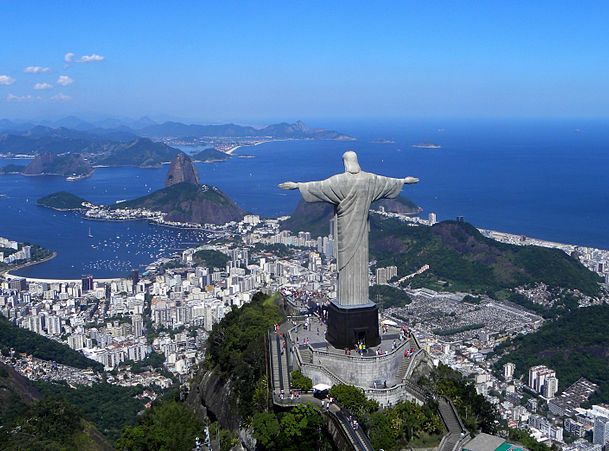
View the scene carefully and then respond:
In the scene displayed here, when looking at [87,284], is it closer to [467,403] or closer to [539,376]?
[539,376]

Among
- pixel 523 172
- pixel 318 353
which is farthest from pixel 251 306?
A: pixel 523 172

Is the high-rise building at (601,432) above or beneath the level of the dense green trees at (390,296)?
above

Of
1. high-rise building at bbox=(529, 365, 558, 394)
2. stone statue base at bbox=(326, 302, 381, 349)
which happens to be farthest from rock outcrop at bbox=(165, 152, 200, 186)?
stone statue base at bbox=(326, 302, 381, 349)

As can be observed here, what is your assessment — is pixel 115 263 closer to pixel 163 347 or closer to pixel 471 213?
pixel 163 347

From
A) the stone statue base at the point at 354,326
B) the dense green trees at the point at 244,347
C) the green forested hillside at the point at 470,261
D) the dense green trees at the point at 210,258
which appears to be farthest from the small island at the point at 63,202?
the stone statue base at the point at 354,326

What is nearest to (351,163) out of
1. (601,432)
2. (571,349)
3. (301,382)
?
(301,382)

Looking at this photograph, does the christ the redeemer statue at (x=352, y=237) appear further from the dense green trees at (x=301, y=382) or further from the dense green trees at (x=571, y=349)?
the dense green trees at (x=571, y=349)
